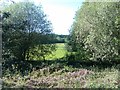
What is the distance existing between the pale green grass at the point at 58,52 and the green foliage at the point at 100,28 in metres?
1.65

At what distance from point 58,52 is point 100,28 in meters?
4.67

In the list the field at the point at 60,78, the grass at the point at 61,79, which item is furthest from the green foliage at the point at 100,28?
the grass at the point at 61,79

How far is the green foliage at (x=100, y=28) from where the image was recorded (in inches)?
535

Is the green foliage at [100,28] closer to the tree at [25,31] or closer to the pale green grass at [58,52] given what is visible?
the pale green grass at [58,52]

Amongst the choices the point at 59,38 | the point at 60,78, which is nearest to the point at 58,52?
the point at 59,38

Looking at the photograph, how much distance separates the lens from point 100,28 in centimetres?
1416

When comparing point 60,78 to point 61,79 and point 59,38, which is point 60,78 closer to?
point 61,79

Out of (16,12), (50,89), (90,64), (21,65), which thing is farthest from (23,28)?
(50,89)

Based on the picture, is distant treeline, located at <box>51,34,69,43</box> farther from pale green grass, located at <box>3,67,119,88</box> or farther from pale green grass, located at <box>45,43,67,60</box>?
pale green grass, located at <box>3,67,119,88</box>

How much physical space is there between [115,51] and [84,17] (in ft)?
Result: 8.47

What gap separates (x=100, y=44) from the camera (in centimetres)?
1454

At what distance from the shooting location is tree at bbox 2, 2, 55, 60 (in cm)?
1463

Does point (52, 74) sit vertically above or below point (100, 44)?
below

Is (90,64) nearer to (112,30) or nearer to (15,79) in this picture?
(112,30)
